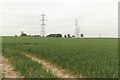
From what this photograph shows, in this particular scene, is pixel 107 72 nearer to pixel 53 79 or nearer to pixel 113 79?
pixel 113 79

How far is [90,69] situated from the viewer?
11.1 m

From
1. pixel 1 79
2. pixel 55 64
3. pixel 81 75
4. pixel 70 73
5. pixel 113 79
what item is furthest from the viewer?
pixel 55 64

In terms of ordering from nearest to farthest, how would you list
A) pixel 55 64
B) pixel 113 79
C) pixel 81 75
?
pixel 113 79 → pixel 81 75 → pixel 55 64

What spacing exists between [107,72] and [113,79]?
1076mm

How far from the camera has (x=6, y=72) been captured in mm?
11406

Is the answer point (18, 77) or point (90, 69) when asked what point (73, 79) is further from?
point (18, 77)

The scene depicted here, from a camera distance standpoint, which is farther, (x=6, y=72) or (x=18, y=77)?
(x=6, y=72)

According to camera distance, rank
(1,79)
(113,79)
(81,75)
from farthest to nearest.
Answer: (81,75) < (1,79) < (113,79)

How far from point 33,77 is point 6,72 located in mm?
2376

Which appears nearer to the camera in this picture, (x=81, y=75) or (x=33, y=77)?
(x=33, y=77)

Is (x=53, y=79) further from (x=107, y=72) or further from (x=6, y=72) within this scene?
(x=6, y=72)

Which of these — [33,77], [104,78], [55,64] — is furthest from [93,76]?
[55,64]

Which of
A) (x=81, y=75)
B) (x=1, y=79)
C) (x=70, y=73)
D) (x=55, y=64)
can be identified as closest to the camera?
(x=1, y=79)

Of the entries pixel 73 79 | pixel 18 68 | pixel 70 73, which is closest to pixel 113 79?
pixel 73 79
